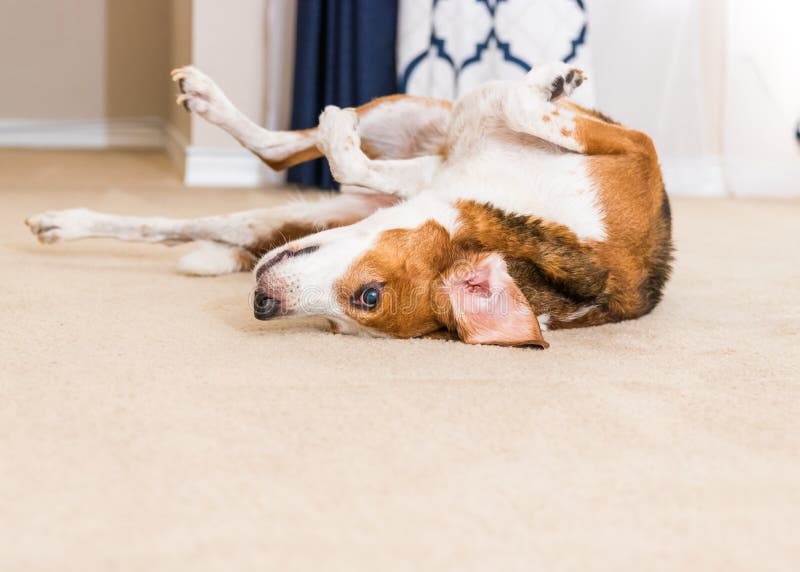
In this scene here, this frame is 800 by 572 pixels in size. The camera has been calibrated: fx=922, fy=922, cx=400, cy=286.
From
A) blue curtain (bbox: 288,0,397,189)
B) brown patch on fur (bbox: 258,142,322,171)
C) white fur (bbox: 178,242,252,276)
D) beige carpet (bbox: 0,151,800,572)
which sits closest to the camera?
beige carpet (bbox: 0,151,800,572)

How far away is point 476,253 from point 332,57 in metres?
2.64

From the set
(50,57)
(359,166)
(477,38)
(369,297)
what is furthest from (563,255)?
(50,57)

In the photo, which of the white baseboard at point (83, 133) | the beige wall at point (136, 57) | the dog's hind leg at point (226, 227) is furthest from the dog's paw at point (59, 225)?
the beige wall at point (136, 57)

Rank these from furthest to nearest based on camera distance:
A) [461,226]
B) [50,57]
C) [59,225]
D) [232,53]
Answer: [50,57] → [232,53] → [59,225] → [461,226]

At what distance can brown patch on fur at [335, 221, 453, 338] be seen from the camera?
5.80ft

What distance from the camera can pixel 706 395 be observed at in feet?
5.22

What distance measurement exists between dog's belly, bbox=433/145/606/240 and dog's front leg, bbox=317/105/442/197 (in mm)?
147

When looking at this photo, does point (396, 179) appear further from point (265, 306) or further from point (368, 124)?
point (265, 306)

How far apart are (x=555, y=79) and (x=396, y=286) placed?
0.72 metres

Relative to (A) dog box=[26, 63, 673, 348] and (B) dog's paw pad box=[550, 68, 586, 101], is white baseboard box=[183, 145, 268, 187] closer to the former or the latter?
(A) dog box=[26, 63, 673, 348]

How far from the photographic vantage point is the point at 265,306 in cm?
175

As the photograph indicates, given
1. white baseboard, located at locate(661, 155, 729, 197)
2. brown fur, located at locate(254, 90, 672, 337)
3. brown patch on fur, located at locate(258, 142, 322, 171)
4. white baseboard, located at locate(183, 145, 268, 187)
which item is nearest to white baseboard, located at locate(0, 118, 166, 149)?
white baseboard, located at locate(183, 145, 268, 187)

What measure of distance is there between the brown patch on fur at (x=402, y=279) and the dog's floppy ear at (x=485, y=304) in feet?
0.14

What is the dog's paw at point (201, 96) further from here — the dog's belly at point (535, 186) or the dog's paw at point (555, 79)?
the dog's paw at point (555, 79)
